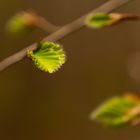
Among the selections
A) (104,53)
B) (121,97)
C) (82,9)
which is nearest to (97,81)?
(104,53)

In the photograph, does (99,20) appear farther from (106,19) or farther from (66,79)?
(66,79)

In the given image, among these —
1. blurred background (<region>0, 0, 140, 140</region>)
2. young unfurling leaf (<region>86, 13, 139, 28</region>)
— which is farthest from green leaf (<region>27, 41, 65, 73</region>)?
blurred background (<region>0, 0, 140, 140</region>)

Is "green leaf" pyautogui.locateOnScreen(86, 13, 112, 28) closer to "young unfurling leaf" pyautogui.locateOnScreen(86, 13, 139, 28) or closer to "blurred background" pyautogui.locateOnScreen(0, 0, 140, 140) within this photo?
"young unfurling leaf" pyautogui.locateOnScreen(86, 13, 139, 28)

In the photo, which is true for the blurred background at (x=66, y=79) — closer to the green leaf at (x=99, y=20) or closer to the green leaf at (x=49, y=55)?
the green leaf at (x=99, y=20)

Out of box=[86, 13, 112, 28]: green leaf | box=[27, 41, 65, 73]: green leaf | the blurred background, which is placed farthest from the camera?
the blurred background

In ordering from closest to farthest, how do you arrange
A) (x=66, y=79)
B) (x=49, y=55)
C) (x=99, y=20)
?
(x=49, y=55), (x=99, y=20), (x=66, y=79)

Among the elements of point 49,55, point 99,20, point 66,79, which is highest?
point 66,79

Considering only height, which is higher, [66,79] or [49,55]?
[66,79]

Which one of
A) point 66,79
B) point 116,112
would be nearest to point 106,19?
point 116,112
